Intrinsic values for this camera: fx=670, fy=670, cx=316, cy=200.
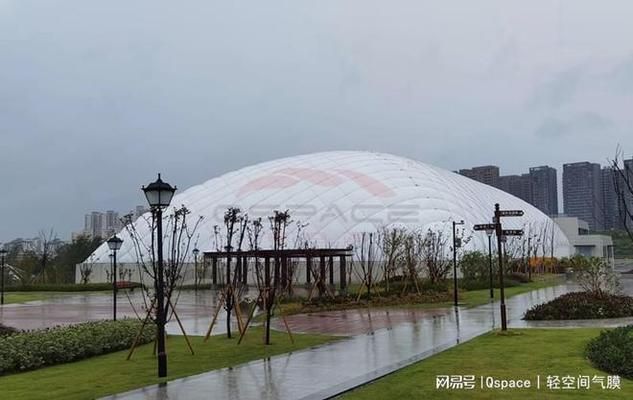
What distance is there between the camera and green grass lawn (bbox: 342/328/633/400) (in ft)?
24.8

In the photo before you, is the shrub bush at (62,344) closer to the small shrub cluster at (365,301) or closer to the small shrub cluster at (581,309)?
the small shrub cluster at (365,301)

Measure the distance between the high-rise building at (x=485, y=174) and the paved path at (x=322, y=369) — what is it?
240 ft

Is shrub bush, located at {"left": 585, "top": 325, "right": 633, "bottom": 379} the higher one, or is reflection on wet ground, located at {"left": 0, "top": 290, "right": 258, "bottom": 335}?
shrub bush, located at {"left": 585, "top": 325, "right": 633, "bottom": 379}

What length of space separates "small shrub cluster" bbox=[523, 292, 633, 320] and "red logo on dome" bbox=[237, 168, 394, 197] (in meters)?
29.1

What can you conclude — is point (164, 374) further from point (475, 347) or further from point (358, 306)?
point (358, 306)

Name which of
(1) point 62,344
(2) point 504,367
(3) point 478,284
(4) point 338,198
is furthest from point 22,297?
(2) point 504,367

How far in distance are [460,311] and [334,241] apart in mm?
22819

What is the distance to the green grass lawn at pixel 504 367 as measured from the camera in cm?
757

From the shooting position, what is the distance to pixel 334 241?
43.0m

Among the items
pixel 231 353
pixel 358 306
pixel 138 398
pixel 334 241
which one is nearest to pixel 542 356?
pixel 231 353

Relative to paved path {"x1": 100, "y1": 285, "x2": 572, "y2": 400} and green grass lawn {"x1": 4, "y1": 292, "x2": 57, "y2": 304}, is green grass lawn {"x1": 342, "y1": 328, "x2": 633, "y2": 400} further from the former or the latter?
green grass lawn {"x1": 4, "y1": 292, "x2": 57, "y2": 304}

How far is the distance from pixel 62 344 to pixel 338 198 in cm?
3494

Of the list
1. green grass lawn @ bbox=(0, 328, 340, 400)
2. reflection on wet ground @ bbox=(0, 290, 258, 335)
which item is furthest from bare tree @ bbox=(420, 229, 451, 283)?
green grass lawn @ bbox=(0, 328, 340, 400)

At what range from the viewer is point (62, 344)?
38.3 ft
